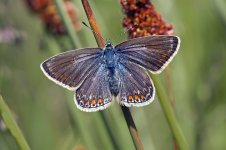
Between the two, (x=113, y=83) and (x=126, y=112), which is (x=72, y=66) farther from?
(x=126, y=112)

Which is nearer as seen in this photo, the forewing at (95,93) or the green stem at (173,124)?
the green stem at (173,124)

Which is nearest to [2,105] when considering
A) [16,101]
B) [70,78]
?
[70,78]

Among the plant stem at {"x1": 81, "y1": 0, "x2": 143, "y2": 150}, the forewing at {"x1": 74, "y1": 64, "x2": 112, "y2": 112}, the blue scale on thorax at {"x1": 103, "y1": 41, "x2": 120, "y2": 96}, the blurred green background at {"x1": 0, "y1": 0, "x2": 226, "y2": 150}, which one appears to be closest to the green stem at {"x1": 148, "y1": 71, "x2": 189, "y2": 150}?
the plant stem at {"x1": 81, "y1": 0, "x2": 143, "y2": 150}

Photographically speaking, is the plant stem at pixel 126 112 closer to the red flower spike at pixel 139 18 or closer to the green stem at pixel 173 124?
the green stem at pixel 173 124

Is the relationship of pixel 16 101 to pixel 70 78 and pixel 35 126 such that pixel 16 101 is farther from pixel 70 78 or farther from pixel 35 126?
pixel 70 78

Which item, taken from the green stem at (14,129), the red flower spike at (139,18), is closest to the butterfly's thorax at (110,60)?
the red flower spike at (139,18)

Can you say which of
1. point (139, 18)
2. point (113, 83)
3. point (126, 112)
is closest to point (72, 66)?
point (113, 83)

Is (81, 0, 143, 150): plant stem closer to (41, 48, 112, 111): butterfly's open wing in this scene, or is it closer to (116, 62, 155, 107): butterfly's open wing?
(116, 62, 155, 107): butterfly's open wing
